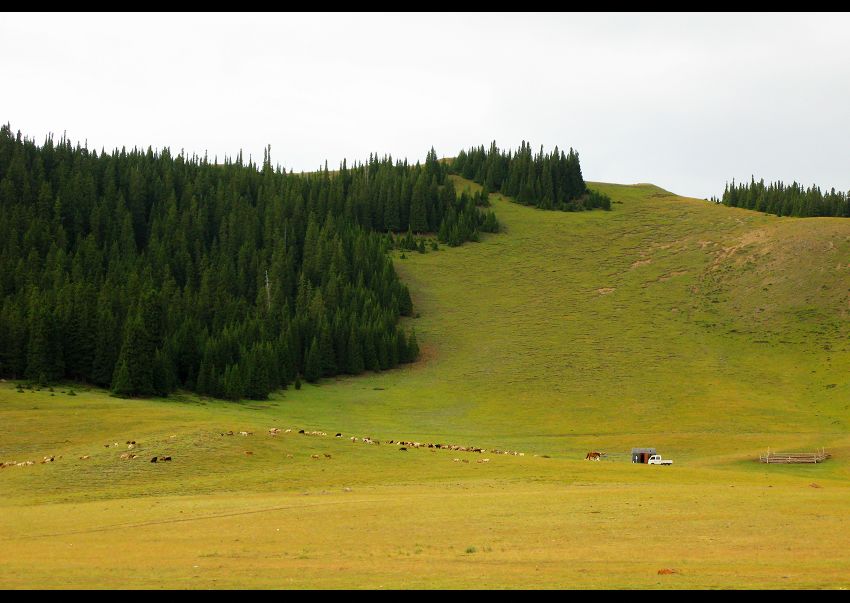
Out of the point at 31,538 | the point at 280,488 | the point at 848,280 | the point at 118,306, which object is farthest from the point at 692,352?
the point at 31,538

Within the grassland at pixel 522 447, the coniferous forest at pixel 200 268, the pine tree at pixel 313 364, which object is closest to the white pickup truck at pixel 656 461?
the grassland at pixel 522 447

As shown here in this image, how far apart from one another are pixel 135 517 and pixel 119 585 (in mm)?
14127

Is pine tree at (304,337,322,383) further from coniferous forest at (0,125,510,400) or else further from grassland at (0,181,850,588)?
grassland at (0,181,850,588)

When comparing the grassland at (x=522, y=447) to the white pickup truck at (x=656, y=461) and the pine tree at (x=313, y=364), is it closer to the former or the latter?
the white pickup truck at (x=656, y=461)

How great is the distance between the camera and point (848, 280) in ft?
429

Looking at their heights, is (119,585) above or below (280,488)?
above

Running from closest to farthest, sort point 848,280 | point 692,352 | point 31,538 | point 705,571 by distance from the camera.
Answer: point 705,571
point 31,538
point 692,352
point 848,280

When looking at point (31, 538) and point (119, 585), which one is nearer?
point (119, 585)

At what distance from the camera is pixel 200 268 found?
149 m

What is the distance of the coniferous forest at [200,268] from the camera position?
92.4 m

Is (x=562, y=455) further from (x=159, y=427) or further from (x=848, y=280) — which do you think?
(x=848, y=280)

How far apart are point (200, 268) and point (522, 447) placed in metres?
89.0

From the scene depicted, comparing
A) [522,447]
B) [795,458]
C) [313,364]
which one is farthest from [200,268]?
[795,458]

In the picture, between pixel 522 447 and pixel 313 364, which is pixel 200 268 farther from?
pixel 522 447
